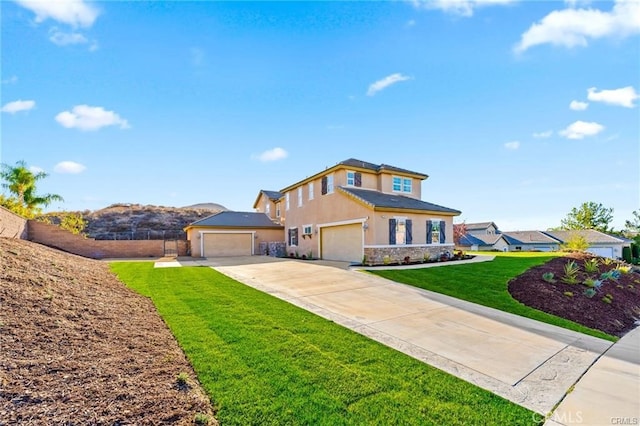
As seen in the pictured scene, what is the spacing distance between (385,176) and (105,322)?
56.0ft

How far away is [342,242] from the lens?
61.2ft

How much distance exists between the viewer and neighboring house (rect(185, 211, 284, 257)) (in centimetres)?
2469

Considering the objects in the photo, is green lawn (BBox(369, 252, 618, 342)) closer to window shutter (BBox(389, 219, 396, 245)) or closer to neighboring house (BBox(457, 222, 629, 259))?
window shutter (BBox(389, 219, 396, 245))

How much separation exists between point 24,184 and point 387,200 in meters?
24.0

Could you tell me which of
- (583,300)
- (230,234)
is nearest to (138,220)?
(230,234)

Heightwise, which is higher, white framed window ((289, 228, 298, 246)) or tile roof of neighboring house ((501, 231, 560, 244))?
white framed window ((289, 228, 298, 246))

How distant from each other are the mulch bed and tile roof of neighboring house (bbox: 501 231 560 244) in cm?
4296

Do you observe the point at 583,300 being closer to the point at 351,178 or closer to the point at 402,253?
the point at 402,253

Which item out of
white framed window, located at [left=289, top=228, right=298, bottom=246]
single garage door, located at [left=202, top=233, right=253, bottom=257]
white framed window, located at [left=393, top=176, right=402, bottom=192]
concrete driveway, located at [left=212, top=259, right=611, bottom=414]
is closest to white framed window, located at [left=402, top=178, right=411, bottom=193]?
white framed window, located at [left=393, top=176, right=402, bottom=192]

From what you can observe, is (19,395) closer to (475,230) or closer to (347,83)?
(347,83)

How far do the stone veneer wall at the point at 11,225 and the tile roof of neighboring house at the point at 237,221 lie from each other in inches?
392

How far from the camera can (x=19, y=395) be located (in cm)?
317

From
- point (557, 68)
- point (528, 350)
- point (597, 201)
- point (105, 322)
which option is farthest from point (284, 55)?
point (597, 201)
